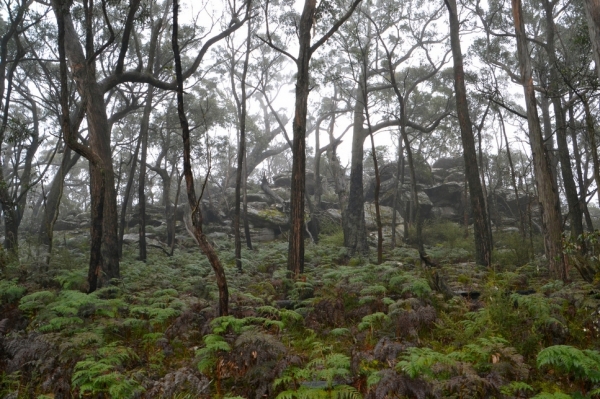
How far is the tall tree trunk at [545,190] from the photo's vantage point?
9758 millimetres

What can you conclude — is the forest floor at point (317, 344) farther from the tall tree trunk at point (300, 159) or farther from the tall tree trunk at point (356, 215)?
the tall tree trunk at point (356, 215)

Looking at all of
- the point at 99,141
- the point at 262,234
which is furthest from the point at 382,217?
the point at 99,141

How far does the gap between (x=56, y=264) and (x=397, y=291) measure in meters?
8.14

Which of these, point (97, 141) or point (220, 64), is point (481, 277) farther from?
point (220, 64)

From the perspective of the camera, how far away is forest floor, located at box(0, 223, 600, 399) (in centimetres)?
433

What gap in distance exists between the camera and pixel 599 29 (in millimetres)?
7312

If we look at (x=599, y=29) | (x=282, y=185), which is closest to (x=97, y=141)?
(x=599, y=29)

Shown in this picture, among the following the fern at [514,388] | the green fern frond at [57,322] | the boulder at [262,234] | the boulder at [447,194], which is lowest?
the fern at [514,388]

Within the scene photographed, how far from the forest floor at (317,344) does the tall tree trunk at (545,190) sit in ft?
4.50

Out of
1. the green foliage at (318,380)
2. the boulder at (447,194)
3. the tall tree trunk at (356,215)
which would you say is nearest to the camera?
the green foliage at (318,380)

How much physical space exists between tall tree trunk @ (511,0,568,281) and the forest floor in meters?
1.37

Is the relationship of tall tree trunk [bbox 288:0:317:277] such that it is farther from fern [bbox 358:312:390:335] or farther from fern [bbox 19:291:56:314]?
fern [bbox 19:291:56:314]

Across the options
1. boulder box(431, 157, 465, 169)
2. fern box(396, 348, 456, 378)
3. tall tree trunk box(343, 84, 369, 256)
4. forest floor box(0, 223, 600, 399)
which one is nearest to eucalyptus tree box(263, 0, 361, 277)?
forest floor box(0, 223, 600, 399)

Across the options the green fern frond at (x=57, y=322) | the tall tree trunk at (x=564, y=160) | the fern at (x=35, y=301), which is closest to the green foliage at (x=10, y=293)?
the fern at (x=35, y=301)
